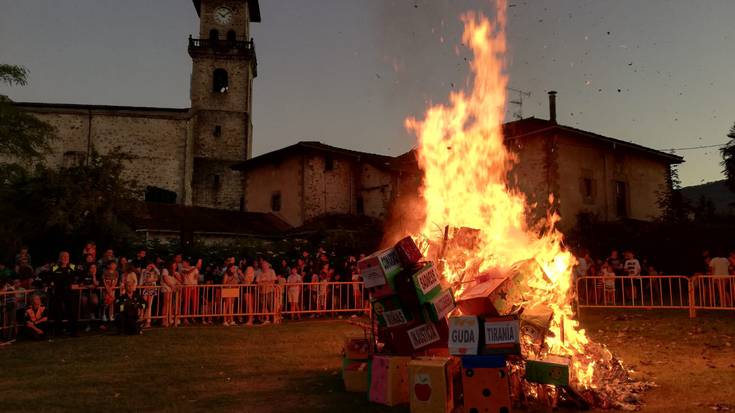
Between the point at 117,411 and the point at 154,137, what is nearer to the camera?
the point at 117,411

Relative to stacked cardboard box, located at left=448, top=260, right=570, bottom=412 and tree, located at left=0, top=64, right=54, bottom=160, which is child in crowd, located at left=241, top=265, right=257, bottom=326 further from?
tree, located at left=0, top=64, right=54, bottom=160

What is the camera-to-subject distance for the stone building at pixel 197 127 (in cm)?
4678

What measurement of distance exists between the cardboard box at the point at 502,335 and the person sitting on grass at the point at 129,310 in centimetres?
972

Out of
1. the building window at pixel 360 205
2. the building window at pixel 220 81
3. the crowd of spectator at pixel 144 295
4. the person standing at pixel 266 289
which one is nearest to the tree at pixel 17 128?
the crowd of spectator at pixel 144 295

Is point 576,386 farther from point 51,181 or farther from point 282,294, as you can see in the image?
point 51,181

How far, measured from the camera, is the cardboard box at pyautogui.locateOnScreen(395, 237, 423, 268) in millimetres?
7624

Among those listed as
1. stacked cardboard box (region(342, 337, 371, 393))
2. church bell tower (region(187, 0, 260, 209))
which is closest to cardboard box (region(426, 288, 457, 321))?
stacked cardboard box (region(342, 337, 371, 393))

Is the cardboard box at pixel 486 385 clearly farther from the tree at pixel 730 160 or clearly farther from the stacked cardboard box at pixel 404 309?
the tree at pixel 730 160

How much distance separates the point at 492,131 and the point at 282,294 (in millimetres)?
8001

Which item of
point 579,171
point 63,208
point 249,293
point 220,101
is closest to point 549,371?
point 249,293

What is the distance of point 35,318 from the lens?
12852 millimetres

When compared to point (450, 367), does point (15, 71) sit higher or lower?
higher

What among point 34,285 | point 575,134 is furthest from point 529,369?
point 575,134

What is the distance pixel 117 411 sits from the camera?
677 cm
